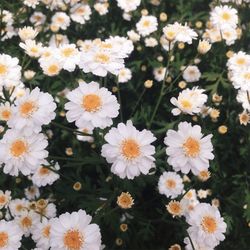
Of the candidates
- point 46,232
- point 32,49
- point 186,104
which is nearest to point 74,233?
point 46,232

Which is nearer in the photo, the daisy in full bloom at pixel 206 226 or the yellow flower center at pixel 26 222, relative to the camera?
the daisy in full bloom at pixel 206 226

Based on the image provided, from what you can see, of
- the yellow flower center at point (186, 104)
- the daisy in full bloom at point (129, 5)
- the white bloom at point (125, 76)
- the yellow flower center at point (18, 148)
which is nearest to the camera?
the yellow flower center at point (18, 148)

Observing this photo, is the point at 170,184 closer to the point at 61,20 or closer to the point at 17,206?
the point at 17,206

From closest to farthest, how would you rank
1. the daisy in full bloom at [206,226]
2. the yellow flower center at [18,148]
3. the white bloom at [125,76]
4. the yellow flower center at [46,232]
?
the yellow flower center at [18,148] → the daisy in full bloom at [206,226] → the yellow flower center at [46,232] → the white bloom at [125,76]

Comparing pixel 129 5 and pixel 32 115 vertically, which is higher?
pixel 32 115

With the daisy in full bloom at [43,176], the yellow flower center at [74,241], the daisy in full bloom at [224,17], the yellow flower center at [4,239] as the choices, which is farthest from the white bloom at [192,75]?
the yellow flower center at [4,239]

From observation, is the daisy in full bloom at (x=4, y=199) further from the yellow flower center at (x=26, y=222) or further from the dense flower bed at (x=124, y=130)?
the yellow flower center at (x=26, y=222)

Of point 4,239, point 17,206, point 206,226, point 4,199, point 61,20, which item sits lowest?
point 17,206
